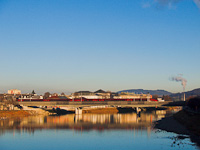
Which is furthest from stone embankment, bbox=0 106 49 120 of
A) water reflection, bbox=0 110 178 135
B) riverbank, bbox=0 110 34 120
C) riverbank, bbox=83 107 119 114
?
riverbank, bbox=83 107 119 114

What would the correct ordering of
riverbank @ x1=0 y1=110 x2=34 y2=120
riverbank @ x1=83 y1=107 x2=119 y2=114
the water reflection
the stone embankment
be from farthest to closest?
riverbank @ x1=83 y1=107 x2=119 y2=114 → the stone embankment → riverbank @ x1=0 y1=110 x2=34 y2=120 → the water reflection

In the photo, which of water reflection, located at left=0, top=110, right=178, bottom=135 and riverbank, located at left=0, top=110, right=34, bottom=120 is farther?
riverbank, located at left=0, top=110, right=34, bottom=120

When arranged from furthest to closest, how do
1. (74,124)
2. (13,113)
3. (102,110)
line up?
(102,110)
(13,113)
(74,124)

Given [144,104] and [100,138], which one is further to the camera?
[144,104]

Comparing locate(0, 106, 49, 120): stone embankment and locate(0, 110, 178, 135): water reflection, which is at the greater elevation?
locate(0, 106, 49, 120): stone embankment

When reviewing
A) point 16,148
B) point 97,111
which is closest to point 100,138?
point 16,148

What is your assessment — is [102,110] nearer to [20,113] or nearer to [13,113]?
[20,113]

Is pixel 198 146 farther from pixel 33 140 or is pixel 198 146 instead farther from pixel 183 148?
pixel 33 140

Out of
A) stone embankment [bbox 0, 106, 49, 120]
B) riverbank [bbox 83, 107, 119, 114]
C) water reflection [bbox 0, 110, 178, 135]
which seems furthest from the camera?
riverbank [bbox 83, 107, 119, 114]

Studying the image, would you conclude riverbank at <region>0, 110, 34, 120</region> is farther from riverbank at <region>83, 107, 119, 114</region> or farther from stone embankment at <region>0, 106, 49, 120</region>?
riverbank at <region>83, 107, 119, 114</region>

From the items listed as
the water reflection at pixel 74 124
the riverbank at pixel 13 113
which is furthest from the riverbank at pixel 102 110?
the water reflection at pixel 74 124

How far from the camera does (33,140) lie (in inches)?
2362

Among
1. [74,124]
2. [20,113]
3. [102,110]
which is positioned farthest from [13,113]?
[102,110]

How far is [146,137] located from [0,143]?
97.2 feet
